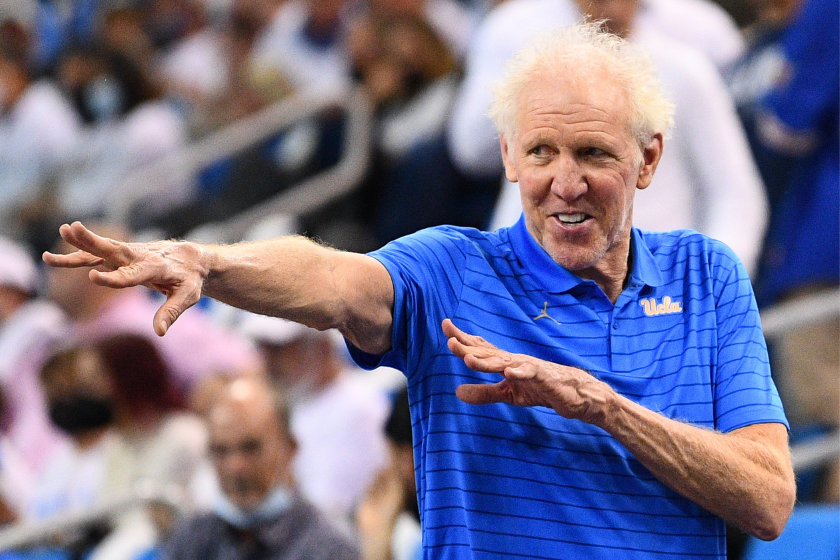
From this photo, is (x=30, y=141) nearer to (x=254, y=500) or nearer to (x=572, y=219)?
(x=254, y=500)

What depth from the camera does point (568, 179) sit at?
2.42 metres

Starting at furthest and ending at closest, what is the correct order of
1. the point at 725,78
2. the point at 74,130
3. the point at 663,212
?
the point at 74,130 < the point at 725,78 < the point at 663,212

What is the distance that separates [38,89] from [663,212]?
702 cm

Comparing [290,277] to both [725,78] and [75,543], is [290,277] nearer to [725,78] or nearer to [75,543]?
[75,543]

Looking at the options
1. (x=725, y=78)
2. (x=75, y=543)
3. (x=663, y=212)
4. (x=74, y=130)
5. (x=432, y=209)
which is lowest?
(x=75, y=543)

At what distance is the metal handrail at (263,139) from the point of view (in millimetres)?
6715

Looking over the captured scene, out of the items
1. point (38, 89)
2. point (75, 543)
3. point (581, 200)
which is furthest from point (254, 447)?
point (38, 89)

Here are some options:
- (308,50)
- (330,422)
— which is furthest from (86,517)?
(308,50)

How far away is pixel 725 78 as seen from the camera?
17.9 feet

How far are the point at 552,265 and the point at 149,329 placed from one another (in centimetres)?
376

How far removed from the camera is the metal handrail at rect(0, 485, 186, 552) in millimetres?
4742

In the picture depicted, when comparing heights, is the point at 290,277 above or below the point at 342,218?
below

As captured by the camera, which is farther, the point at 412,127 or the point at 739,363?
the point at 412,127

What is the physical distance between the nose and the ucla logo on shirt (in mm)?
274
